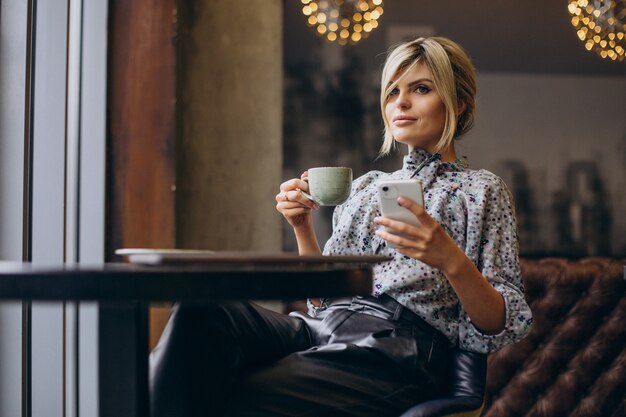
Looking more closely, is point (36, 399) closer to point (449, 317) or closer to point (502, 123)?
point (449, 317)

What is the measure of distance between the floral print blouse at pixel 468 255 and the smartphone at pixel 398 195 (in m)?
0.31

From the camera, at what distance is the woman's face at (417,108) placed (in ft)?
4.95

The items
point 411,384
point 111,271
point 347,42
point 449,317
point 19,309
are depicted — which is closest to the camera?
point 111,271

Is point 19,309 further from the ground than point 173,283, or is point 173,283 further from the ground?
point 173,283

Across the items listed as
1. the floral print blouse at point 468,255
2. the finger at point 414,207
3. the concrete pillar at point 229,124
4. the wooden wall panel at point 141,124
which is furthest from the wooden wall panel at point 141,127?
the finger at point 414,207

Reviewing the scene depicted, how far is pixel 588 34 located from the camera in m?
2.58

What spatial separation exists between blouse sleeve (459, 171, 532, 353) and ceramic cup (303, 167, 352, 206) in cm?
32

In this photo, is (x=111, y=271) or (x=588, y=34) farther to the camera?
(x=588, y=34)

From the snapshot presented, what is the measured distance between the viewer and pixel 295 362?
114 cm

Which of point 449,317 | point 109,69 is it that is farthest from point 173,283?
point 109,69

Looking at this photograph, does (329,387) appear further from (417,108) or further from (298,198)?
(417,108)

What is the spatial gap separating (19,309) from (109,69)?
0.99 m

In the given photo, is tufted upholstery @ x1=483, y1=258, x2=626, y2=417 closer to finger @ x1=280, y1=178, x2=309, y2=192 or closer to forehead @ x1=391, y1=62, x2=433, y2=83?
forehead @ x1=391, y1=62, x2=433, y2=83

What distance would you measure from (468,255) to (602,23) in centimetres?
170
